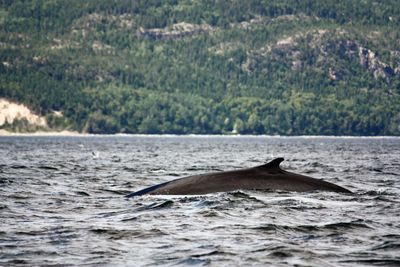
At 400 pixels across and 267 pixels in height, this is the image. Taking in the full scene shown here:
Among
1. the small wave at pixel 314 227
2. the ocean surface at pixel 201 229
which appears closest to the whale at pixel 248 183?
the ocean surface at pixel 201 229

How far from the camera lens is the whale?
2509 centimetres

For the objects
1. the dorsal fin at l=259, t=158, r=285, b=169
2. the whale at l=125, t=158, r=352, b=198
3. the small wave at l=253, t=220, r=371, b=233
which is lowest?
the small wave at l=253, t=220, r=371, b=233

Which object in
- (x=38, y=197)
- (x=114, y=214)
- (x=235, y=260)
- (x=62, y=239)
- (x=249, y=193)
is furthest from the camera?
(x=38, y=197)

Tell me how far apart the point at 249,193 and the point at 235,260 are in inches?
344

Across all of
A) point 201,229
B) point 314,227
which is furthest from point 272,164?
point 201,229

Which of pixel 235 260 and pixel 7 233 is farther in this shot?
pixel 7 233

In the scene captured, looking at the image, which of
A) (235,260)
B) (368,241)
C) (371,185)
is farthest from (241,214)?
(371,185)

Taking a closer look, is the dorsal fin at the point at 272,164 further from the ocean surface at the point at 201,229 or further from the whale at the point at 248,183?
the ocean surface at the point at 201,229

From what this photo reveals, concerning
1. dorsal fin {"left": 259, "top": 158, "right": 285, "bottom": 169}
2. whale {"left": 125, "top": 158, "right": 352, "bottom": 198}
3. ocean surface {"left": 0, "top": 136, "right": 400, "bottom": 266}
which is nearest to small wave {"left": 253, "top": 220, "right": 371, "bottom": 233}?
→ ocean surface {"left": 0, "top": 136, "right": 400, "bottom": 266}

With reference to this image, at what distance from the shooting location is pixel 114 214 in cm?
2205

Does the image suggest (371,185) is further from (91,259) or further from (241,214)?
(91,259)

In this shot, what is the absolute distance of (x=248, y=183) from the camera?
25.3 m

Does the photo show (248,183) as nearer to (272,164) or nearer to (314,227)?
(272,164)

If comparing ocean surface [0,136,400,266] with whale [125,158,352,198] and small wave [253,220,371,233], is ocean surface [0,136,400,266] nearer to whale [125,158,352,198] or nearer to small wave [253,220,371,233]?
small wave [253,220,371,233]
